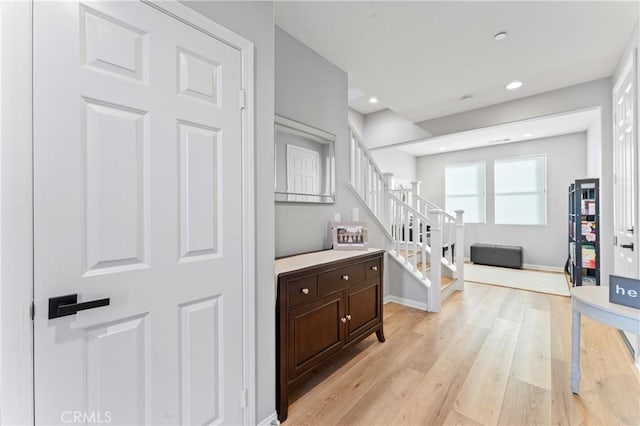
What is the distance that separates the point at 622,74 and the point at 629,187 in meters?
1.15

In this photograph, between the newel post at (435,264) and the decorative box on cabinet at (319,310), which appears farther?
the newel post at (435,264)

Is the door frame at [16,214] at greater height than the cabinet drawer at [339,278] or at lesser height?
greater

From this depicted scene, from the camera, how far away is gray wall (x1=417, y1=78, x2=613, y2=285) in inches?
120

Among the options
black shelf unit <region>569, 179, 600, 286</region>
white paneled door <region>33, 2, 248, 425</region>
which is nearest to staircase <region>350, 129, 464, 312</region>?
black shelf unit <region>569, 179, 600, 286</region>

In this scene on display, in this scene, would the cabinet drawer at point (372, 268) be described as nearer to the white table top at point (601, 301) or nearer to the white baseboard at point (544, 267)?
the white table top at point (601, 301)

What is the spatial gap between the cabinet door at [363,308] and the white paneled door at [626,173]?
1928 mm

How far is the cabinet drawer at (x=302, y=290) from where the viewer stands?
1.68 m

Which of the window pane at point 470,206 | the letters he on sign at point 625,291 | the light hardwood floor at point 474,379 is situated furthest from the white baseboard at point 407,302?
the window pane at point 470,206

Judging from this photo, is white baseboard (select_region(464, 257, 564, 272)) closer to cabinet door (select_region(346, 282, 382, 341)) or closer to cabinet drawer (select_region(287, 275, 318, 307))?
cabinet door (select_region(346, 282, 382, 341))

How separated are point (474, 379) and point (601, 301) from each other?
94 cm

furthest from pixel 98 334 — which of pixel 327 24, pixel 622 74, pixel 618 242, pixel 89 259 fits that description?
pixel 622 74

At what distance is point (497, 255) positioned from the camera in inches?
228

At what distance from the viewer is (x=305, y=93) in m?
2.62

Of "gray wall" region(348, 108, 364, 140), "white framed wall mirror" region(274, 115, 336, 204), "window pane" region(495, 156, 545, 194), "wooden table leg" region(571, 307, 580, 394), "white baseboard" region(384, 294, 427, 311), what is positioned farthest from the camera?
"window pane" region(495, 156, 545, 194)
